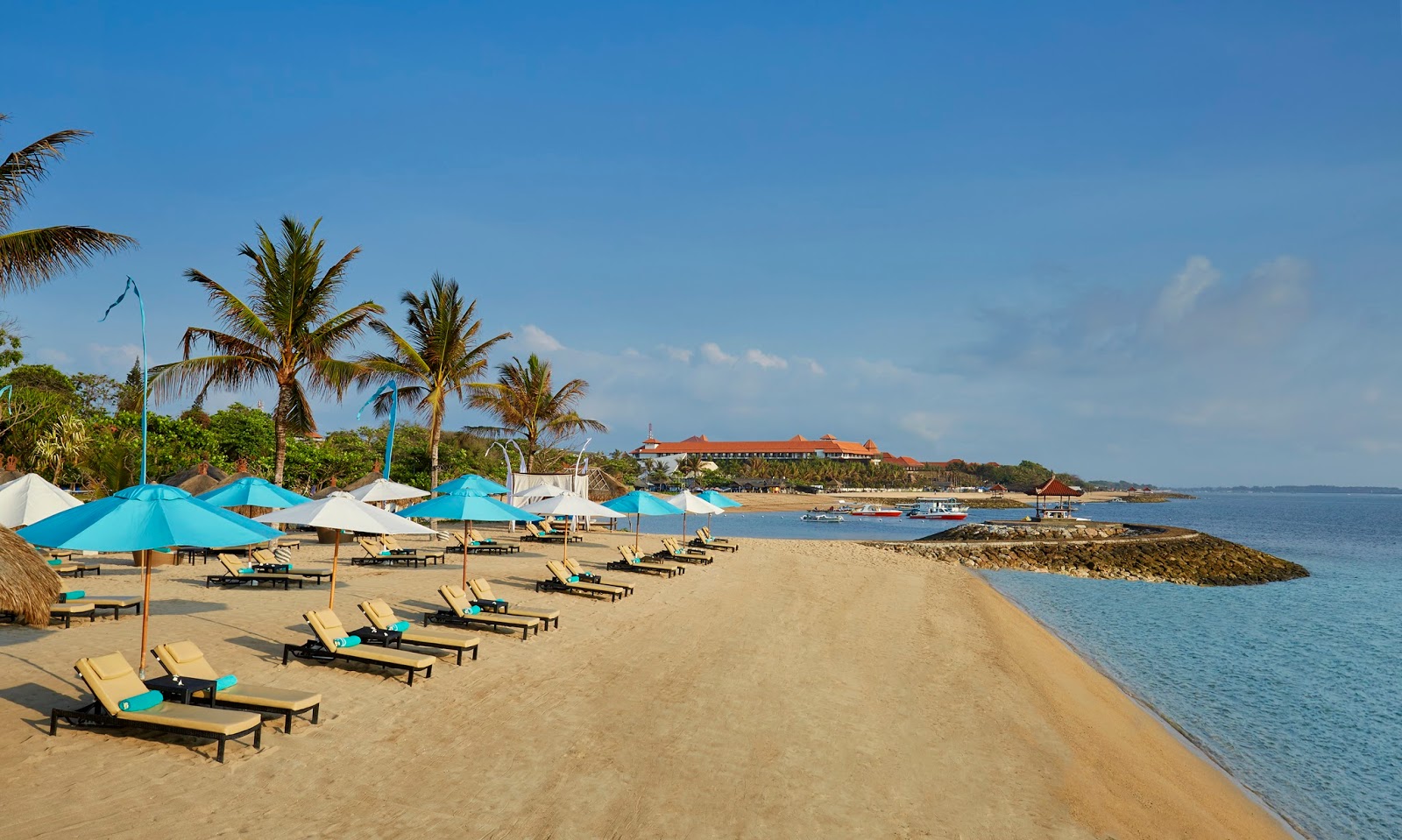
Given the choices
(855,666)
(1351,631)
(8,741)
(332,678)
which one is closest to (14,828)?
(8,741)

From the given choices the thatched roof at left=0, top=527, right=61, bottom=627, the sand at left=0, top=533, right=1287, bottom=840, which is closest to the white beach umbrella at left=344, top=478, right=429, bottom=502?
the sand at left=0, top=533, right=1287, bottom=840

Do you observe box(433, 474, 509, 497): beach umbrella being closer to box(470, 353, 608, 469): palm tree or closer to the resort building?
box(470, 353, 608, 469): palm tree

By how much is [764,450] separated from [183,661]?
160m

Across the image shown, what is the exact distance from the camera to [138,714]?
21.4ft

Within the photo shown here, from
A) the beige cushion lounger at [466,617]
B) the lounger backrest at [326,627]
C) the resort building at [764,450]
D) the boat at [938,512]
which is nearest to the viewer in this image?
the lounger backrest at [326,627]

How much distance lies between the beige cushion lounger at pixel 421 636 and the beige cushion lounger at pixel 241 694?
2.41 m

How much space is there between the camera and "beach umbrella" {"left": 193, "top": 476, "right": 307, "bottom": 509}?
14.3m

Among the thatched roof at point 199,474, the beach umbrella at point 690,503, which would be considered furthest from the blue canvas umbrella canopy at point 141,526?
the thatched roof at point 199,474

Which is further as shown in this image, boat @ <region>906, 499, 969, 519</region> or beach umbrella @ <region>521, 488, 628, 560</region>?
boat @ <region>906, 499, 969, 519</region>

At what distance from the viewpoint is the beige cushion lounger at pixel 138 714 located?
6363 millimetres

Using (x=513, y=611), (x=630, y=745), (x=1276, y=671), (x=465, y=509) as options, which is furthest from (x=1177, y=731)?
(x=465, y=509)

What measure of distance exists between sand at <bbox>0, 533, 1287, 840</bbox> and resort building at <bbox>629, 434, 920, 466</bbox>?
141 m

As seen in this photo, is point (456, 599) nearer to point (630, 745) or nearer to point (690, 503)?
point (630, 745)

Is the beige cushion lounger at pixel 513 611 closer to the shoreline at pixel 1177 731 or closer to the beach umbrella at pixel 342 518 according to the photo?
the beach umbrella at pixel 342 518
